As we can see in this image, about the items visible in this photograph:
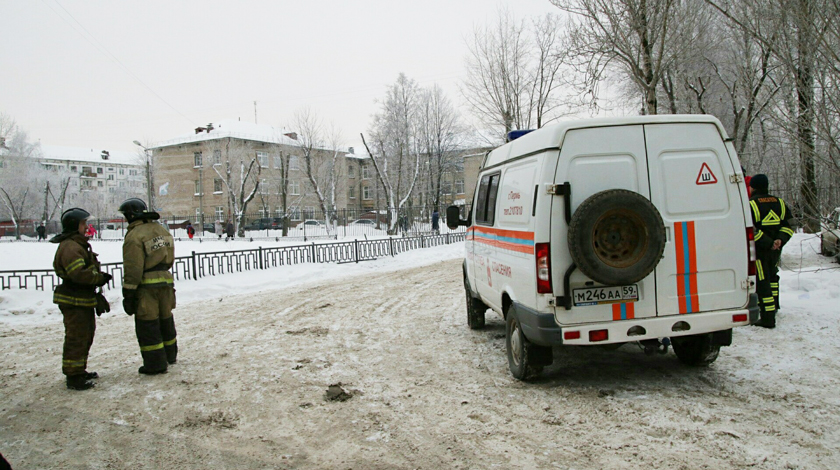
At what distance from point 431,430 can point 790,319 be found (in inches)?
224

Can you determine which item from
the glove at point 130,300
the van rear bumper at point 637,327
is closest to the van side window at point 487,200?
the van rear bumper at point 637,327

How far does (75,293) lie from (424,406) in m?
3.77

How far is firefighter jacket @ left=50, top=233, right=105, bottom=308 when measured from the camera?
A: 534 cm

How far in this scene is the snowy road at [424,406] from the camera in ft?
12.0

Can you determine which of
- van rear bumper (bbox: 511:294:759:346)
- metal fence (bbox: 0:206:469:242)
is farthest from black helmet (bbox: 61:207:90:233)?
metal fence (bbox: 0:206:469:242)

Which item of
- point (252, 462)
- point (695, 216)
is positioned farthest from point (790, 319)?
point (252, 462)

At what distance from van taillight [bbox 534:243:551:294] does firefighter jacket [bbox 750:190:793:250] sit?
3732 millimetres

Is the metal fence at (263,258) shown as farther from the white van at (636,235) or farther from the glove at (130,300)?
the white van at (636,235)

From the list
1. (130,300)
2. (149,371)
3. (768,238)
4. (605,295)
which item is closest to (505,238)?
(605,295)

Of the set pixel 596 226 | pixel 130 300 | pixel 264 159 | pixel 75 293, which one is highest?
pixel 264 159

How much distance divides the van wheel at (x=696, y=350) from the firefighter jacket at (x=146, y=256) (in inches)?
214

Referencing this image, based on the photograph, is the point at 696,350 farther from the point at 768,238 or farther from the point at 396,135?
the point at 396,135

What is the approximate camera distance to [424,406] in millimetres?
4660

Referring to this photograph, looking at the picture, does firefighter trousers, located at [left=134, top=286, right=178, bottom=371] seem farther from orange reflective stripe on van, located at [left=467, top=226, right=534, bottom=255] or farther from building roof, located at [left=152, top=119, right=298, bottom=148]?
building roof, located at [left=152, top=119, right=298, bottom=148]
